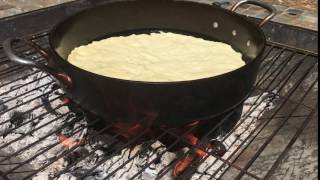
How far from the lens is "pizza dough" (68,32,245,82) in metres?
1.73

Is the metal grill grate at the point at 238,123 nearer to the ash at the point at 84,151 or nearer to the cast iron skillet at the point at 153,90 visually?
the ash at the point at 84,151

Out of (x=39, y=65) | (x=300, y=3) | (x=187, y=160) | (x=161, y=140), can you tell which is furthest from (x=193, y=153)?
(x=300, y=3)

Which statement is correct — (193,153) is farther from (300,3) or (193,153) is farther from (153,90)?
(300,3)

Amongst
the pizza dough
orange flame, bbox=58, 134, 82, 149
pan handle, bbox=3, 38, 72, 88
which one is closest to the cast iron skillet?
pan handle, bbox=3, 38, 72, 88

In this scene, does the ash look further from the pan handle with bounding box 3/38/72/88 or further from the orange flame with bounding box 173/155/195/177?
the pan handle with bounding box 3/38/72/88

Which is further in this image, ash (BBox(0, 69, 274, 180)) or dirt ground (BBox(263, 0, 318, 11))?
dirt ground (BBox(263, 0, 318, 11))

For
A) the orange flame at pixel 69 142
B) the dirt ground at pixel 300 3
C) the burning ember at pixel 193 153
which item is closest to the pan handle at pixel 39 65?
the orange flame at pixel 69 142

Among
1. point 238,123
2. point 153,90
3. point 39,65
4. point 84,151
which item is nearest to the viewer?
point 153,90

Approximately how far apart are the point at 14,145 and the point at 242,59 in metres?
1.13

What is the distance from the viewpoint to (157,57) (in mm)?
1910

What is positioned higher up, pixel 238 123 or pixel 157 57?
pixel 157 57

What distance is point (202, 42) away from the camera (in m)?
2.09

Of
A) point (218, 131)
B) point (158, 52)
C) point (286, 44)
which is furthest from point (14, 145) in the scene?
point (286, 44)

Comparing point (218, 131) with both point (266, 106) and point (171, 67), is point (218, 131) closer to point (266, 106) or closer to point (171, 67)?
point (266, 106)
